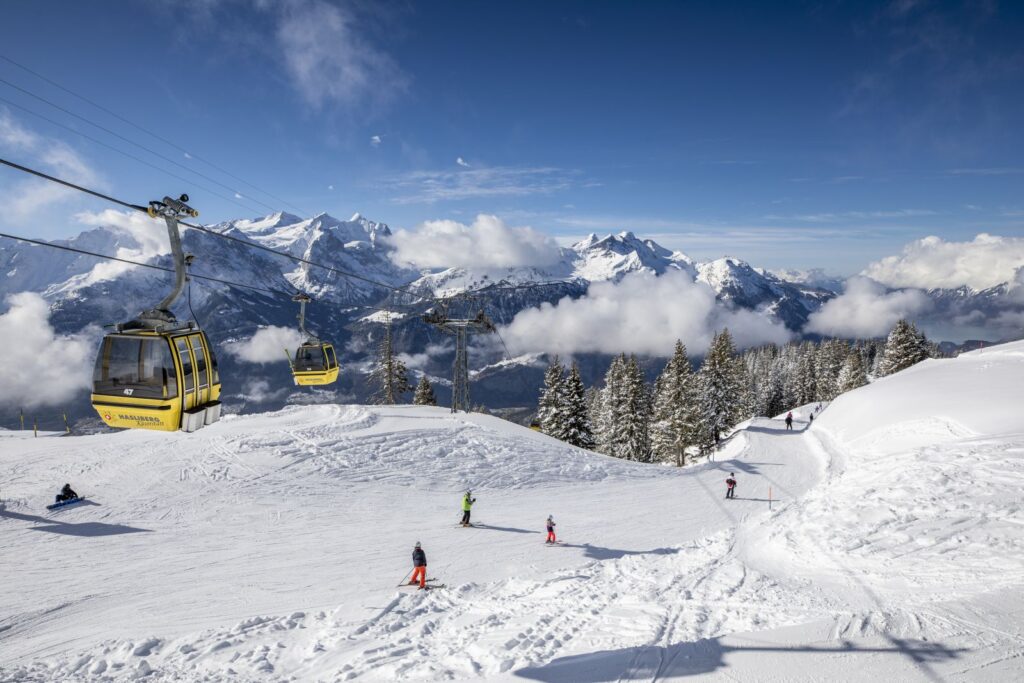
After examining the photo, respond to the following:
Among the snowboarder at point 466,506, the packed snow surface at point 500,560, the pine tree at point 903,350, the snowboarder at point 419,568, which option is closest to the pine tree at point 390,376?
the packed snow surface at point 500,560

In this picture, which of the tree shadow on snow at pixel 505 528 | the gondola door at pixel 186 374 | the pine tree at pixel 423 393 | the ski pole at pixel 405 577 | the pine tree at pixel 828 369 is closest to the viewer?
the gondola door at pixel 186 374

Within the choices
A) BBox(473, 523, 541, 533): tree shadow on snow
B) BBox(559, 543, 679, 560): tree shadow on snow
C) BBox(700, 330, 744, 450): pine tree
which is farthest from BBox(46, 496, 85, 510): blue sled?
BBox(700, 330, 744, 450): pine tree

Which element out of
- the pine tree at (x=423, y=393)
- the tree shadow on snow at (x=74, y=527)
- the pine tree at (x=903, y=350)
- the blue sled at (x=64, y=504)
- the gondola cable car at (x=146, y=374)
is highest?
the pine tree at (x=903, y=350)

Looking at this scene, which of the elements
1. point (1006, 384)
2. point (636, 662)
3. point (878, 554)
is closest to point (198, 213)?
point (636, 662)

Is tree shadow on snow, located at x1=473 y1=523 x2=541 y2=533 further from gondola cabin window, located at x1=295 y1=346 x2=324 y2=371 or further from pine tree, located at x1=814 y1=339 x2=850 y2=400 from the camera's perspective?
pine tree, located at x1=814 y1=339 x2=850 y2=400

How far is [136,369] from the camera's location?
10398 mm

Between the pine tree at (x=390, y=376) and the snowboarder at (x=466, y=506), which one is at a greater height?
the pine tree at (x=390, y=376)

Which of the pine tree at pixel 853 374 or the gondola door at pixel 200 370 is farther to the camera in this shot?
the pine tree at pixel 853 374

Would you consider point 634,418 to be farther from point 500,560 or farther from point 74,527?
point 74,527

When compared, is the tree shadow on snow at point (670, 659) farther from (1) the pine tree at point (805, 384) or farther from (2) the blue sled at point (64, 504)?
(1) the pine tree at point (805, 384)

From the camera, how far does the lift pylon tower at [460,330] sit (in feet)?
103

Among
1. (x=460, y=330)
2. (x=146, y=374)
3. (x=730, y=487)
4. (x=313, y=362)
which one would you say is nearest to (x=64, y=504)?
(x=313, y=362)

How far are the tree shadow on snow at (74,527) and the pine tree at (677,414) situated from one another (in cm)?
4084

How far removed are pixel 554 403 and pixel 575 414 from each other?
→ 98.9 inches
